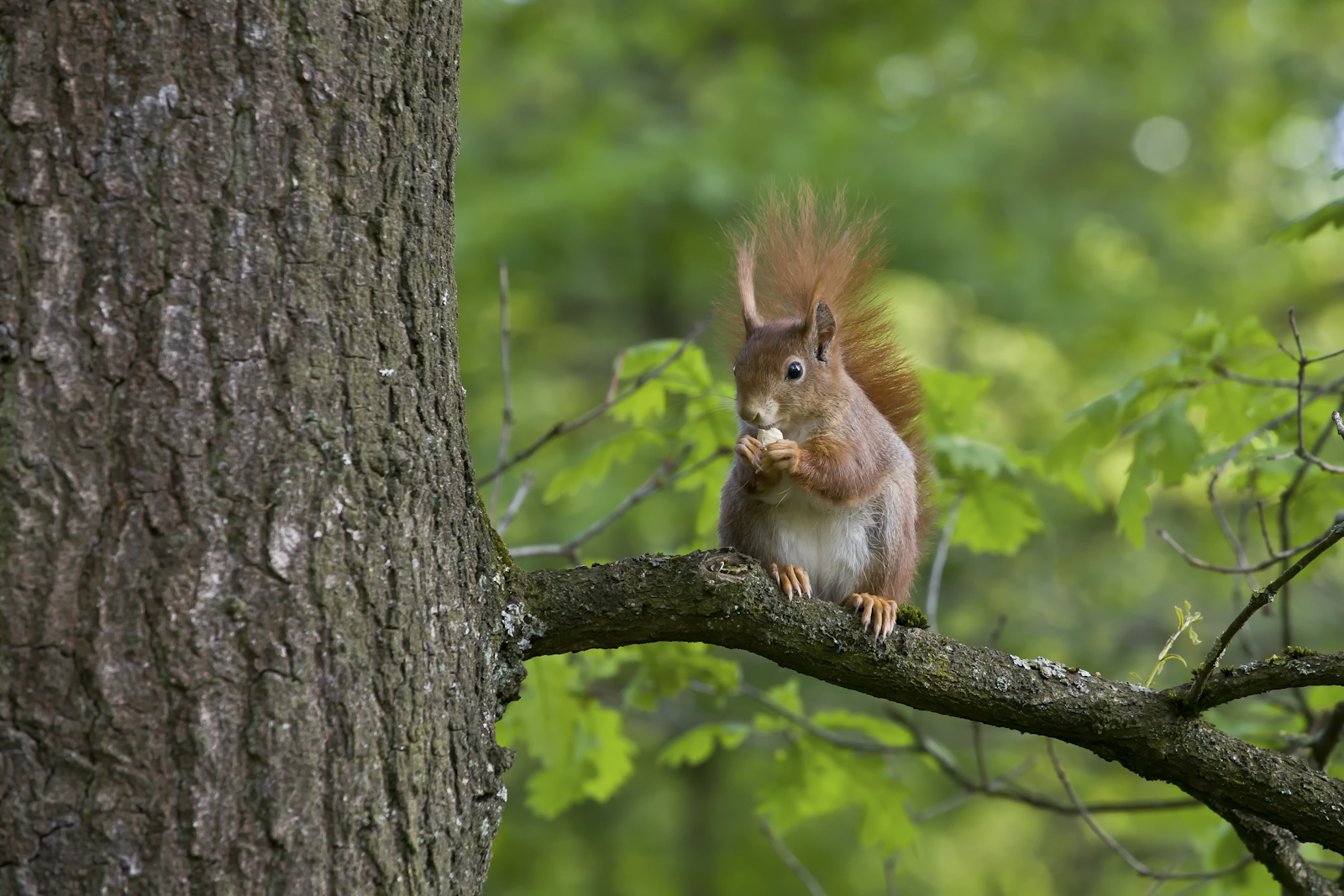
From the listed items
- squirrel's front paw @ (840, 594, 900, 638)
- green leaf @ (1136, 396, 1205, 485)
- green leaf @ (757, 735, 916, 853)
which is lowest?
green leaf @ (757, 735, 916, 853)

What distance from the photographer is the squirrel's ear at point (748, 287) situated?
2.55m

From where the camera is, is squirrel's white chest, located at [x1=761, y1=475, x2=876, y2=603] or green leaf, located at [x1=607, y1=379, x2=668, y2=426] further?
green leaf, located at [x1=607, y1=379, x2=668, y2=426]

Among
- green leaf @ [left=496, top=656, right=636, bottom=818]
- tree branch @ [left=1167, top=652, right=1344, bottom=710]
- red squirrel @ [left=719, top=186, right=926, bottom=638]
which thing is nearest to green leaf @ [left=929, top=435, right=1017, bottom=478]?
red squirrel @ [left=719, top=186, right=926, bottom=638]

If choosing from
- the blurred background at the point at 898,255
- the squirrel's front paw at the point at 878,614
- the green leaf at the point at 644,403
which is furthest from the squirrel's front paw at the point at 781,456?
the blurred background at the point at 898,255

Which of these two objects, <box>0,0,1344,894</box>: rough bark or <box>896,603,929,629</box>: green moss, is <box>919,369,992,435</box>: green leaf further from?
<box>0,0,1344,894</box>: rough bark

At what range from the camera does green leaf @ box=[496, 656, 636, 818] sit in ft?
8.25

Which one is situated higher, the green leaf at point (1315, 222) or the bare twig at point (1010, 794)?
the green leaf at point (1315, 222)

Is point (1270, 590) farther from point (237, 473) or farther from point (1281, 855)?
point (237, 473)

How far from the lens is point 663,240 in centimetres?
567

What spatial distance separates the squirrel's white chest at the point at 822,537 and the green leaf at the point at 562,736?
1.90ft

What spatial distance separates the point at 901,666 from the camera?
1.59 meters

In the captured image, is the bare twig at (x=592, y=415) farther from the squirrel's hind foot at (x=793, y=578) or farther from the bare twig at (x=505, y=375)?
the squirrel's hind foot at (x=793, y=578)

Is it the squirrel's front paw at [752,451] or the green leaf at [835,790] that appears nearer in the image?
the squirrel's front paw at [752,451]

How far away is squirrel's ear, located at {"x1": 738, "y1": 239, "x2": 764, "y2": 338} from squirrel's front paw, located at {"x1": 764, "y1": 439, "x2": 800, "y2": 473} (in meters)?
0.45
